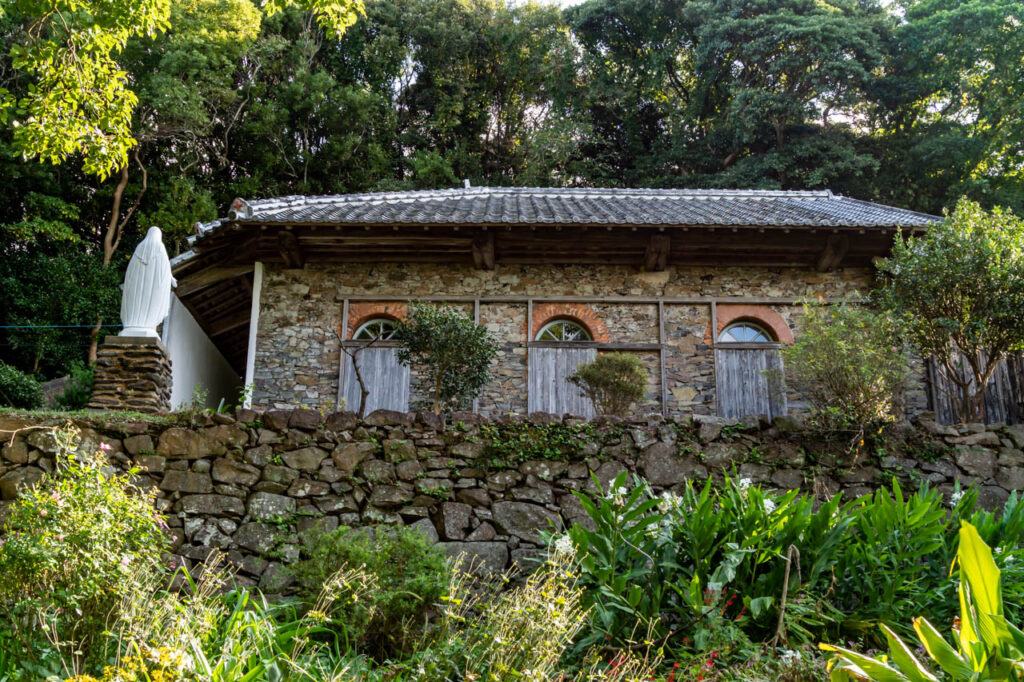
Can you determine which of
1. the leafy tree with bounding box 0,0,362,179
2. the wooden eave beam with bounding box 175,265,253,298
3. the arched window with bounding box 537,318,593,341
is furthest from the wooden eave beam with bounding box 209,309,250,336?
the leafy tree with bounding box 0,0,362,179

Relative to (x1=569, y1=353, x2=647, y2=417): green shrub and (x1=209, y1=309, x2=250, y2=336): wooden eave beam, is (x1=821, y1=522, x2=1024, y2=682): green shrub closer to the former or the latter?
(x1=569, y1=353, x2=647, y2=417): green shrub

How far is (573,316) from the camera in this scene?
Answer: 1163 cm

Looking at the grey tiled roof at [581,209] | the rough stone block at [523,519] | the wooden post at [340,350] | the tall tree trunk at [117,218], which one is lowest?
the rough stone block at [523,519]

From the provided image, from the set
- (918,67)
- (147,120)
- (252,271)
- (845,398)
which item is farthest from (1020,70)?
(147,120)

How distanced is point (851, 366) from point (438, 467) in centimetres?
409

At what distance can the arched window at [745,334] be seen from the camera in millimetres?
11680

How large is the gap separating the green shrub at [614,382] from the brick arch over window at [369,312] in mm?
3202

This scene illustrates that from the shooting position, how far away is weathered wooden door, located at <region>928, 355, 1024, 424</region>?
33.5 ft

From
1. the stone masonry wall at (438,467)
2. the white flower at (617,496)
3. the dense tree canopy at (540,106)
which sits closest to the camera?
the white flower at (617,496)

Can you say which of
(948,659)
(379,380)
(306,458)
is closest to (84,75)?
(306,458)

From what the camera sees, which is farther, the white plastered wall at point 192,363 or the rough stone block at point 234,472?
the white plastered wall at point 192,363

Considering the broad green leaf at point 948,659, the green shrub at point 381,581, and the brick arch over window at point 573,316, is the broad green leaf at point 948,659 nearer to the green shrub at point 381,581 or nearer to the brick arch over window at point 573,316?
the green shrub at point 381,581

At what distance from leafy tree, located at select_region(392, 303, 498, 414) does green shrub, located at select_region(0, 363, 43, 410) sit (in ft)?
19.8

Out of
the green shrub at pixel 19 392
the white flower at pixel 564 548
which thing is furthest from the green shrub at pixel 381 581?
the green shrub at pixel 19 392
